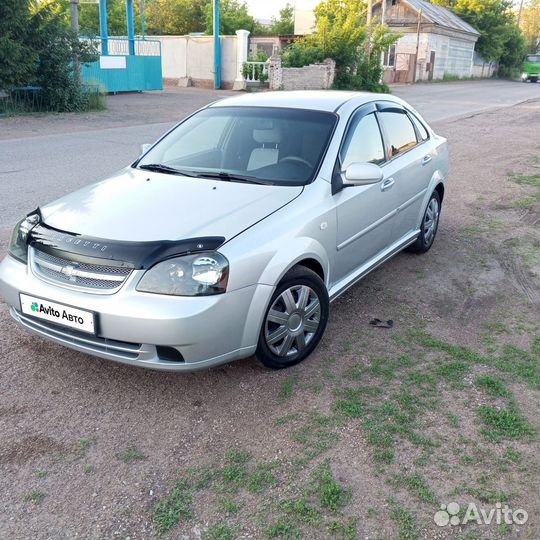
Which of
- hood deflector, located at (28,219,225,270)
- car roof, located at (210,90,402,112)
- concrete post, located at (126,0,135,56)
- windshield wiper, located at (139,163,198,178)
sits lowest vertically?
hood deflector, located at (28,219,225,270)

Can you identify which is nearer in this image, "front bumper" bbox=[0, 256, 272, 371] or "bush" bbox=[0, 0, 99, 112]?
"front bumper" bbox=[0, 256, 272, 371]

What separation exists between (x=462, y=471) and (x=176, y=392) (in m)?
1.64

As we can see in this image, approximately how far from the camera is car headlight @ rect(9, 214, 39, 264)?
12.0 ft

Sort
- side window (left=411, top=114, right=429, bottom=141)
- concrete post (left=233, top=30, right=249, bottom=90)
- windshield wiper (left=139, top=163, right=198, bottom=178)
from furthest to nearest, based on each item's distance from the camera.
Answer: concrete post (left=233, top=30, right=249, bottom=90) → side window (left=411, top=114, right=429, bottom=141) → windshield wiper (left=139, top=163, right=198, bottom=178)

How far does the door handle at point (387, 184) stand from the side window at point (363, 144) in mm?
166

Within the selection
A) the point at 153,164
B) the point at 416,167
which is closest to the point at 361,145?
the point at 416,167

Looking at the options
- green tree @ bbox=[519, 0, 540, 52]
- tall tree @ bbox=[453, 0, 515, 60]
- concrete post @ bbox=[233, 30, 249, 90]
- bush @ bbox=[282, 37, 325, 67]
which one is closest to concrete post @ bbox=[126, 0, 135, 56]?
concrete post @ bbox=[233, 30, 249, 90]

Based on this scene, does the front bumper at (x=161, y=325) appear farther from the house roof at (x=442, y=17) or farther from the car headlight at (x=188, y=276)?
the house roof at (x=442, y=17)

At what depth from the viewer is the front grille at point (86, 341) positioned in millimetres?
3258

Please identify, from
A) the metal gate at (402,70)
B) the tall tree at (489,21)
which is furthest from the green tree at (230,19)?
the tall tree at (489,21)

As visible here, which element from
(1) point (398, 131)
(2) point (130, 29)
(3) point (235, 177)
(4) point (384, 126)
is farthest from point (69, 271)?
(2) point (130, 29)

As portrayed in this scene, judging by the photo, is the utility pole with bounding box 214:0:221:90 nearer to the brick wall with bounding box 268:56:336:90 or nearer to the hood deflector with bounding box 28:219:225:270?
the brick wall with bounding box 268:56:336:90

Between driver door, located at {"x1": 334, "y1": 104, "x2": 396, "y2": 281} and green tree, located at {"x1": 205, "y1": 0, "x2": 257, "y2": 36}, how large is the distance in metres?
44.4

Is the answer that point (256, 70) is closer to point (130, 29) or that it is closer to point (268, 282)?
point (130, 29)
